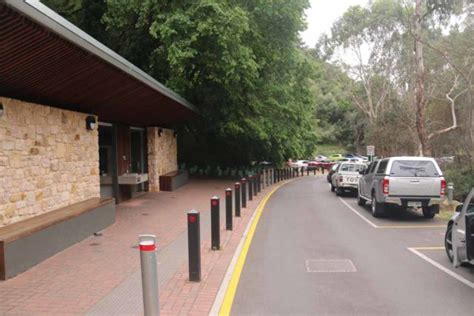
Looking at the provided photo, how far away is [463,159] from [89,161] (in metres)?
23.3

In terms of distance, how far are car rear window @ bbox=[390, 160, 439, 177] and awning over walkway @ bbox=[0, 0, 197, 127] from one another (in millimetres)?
7284

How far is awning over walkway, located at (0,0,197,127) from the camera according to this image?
6763mm

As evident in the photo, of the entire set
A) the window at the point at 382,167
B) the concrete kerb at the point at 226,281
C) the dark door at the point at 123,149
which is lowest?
the concrete kerb at the point at 226,281

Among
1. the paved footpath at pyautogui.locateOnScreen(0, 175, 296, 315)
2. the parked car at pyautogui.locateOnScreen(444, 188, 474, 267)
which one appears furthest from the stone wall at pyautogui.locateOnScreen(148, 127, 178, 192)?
the parked car at pyautogui.locateOnScreen(444, 188, 474, 267)

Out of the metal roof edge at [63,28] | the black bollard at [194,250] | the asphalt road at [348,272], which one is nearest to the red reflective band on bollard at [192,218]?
the black bollard at [194,250]

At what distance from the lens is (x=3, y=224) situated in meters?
8.45

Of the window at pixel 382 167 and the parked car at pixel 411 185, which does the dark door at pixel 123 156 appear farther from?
the parked car at pixel 411 185

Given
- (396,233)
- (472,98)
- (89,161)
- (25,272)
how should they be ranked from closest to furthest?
1. (25,272)
2. (396,233)
3. (89,161)
4. (472,98)

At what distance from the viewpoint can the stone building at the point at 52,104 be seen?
735 centimetres

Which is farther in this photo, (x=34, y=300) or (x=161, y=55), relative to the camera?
(x=161, y=55)

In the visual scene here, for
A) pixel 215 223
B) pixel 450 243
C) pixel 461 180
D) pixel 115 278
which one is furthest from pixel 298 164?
pixel 115 278

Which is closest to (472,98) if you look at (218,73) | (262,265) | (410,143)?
(410,143)

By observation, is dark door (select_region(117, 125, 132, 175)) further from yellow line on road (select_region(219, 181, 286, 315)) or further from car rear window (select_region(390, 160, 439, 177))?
car rear window (select_region(390, 160, 439, 177))

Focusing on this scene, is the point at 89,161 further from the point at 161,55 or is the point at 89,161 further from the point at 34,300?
the point at 161,55
